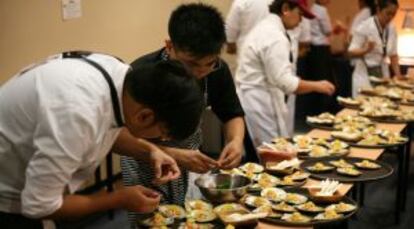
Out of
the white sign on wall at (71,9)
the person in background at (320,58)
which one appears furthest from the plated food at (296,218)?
the person in background at (320,58)

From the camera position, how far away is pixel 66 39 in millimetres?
3668

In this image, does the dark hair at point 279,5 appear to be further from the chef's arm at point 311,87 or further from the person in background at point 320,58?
the person in background at point 320,58

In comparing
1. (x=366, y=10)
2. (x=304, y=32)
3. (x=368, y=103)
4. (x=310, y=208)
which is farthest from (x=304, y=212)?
(x=366, y=10)

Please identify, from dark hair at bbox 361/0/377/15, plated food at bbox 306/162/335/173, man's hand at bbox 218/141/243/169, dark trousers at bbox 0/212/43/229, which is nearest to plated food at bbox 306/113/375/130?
plated food at bbox 306/162/335/173

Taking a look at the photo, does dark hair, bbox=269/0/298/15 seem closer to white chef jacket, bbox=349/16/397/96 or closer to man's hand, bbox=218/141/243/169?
man's hand, bbox=218/141/243/169

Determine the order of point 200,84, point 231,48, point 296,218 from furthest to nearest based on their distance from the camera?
point 231,48 < point 200,84 < point 296,218

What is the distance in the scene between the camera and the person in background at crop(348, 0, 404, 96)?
4746mm

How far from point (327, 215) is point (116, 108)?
828mm

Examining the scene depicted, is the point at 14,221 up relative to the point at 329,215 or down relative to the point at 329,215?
up

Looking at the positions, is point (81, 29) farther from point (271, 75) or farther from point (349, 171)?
point (349, 171)

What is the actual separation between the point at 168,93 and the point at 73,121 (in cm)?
23

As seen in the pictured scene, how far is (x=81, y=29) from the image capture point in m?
3.78

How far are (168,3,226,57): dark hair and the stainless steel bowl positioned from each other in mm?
461

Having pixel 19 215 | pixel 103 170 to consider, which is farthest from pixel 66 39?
pixel 19 215
